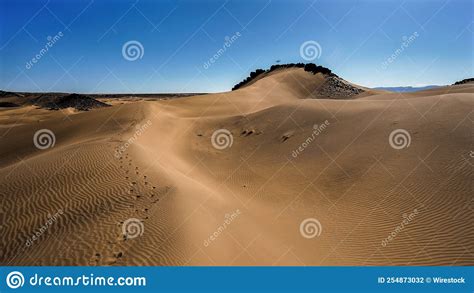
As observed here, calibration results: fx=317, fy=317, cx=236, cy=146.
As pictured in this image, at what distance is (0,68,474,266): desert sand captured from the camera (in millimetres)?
7469

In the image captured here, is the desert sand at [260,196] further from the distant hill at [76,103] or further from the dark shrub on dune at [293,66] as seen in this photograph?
the dark shrub on dune at [293,66]

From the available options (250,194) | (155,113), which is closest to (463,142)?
(250,194)

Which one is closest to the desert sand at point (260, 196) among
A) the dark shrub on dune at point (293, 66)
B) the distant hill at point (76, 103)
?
the distant hill at point (76, 103)

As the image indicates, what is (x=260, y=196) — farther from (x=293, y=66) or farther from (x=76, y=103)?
(x=293, y=66)

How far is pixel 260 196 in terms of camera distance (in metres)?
12.1

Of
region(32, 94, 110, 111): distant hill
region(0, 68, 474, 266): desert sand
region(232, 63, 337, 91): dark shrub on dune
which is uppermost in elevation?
region(232, 63, 337, 91): dark shrub on dune

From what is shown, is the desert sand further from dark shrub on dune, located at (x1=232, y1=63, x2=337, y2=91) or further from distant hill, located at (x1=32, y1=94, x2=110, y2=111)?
dark shrub on dune, located at (x1=232, y1=63, x2=337, y2=91)

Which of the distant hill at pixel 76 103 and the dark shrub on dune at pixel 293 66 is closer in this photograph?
the distant hill at pixel 76 103

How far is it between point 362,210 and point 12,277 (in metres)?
9.41

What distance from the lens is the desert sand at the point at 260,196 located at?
7.47 metres

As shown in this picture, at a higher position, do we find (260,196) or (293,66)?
(293,66)

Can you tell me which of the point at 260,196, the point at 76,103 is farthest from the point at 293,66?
the point at 260,196

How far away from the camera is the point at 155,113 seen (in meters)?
23.4

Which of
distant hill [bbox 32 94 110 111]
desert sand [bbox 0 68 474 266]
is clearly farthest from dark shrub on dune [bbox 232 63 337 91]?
desert sand [bbox 0 68 474 266]
